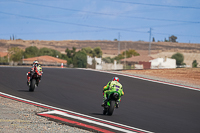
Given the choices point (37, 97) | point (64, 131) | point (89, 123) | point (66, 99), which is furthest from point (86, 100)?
point (64, 131)

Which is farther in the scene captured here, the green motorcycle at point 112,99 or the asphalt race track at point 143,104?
the green motorcycle at point 112,99

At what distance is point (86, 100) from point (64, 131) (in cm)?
801

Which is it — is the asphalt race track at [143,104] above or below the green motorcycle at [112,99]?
below

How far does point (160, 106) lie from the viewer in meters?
16.7

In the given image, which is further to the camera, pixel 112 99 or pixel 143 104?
pixel 143 104

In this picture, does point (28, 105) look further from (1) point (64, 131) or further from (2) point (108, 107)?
(1) point (64, 131)

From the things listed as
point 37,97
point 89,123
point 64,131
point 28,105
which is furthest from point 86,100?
point 64,131

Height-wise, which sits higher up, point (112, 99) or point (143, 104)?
point (112, 99)

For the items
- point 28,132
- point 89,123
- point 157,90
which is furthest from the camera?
point 157,90

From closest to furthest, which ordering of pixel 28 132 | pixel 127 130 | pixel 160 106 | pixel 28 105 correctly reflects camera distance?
pixel 28 132
pixel 127 130
pixel 28 105
pixel 160 106

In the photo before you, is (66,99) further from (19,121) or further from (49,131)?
(49,131)

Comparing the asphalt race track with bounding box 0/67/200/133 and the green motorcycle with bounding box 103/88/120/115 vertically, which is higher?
the green motorcycle with bounding box 103/88/120/115

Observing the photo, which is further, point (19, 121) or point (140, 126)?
point (140, 126)

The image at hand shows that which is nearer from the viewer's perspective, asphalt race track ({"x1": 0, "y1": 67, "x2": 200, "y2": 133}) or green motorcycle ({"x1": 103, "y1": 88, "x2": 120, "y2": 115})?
asphalt race track ({"x1": 0, "y1": 67, "x2": 200, "y2": 133})
